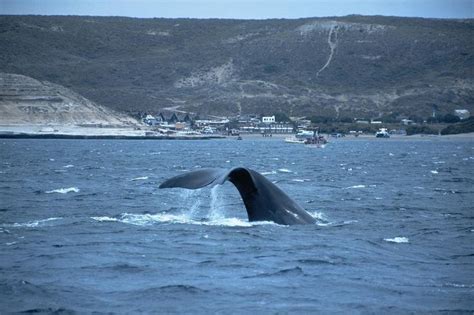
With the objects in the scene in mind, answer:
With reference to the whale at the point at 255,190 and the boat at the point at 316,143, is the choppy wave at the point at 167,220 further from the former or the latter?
the boat at the point at 316,143

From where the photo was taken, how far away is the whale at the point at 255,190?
1747cm

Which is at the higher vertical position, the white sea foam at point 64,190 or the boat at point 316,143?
the white sea foam at point 64,190

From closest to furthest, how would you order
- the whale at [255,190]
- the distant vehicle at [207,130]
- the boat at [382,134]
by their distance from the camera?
the whale at [255,190] < the boat at [382,134] < the distant vehicle at [207,130]

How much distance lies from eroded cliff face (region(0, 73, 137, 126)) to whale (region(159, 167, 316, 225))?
108580 mm

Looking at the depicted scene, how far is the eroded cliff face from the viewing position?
413 feet

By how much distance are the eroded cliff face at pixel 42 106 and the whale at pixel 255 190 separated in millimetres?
108580

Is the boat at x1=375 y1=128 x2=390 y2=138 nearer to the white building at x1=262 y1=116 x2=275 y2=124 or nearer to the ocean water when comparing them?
the white building at x1=262 y1=116 x2=275 y2=124

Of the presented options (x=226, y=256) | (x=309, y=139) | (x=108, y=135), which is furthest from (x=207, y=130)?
(x=226, y=256)

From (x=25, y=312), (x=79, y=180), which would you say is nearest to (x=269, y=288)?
(x=25, y=312)

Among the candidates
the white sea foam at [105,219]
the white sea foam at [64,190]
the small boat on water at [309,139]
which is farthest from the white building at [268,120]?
the white sea foam at [105,219]

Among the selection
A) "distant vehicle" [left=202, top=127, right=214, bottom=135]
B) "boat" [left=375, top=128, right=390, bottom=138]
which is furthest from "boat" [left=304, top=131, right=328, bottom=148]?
"distant vehicle" [left=202, top=127, right=214, bottom=135]

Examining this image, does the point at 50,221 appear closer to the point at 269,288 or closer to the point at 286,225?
the point at 286,225

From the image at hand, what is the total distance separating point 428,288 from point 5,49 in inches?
7132

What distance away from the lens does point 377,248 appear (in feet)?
63.9
